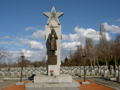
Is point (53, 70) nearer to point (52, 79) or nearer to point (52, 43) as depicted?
point (52, 79)

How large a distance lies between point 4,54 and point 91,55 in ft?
92.5

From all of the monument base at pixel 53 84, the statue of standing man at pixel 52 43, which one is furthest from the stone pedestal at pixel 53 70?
the statue of standing man at pixel 52 43

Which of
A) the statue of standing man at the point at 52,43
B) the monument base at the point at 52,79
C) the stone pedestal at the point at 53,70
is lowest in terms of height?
the monument base at the point at 52,79

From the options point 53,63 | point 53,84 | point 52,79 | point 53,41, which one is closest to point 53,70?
A: point 53,63

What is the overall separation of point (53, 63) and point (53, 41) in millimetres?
1677

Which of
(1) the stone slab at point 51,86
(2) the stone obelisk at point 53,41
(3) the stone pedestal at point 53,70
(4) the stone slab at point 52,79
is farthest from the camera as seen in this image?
(2) the stone obelisk at point 53,41

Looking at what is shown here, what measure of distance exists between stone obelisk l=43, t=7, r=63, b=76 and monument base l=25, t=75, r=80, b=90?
877mm

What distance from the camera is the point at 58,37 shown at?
1573cm

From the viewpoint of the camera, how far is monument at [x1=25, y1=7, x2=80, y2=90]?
13406 mm

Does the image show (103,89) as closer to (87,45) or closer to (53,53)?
(53,53)

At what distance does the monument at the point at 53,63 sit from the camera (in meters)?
13.4

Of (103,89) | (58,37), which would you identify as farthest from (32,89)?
(103,89)

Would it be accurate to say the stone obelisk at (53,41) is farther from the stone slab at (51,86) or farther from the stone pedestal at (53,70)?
the stone slab at (51,86)

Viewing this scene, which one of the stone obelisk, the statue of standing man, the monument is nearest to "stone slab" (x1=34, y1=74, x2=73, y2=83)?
the monument
